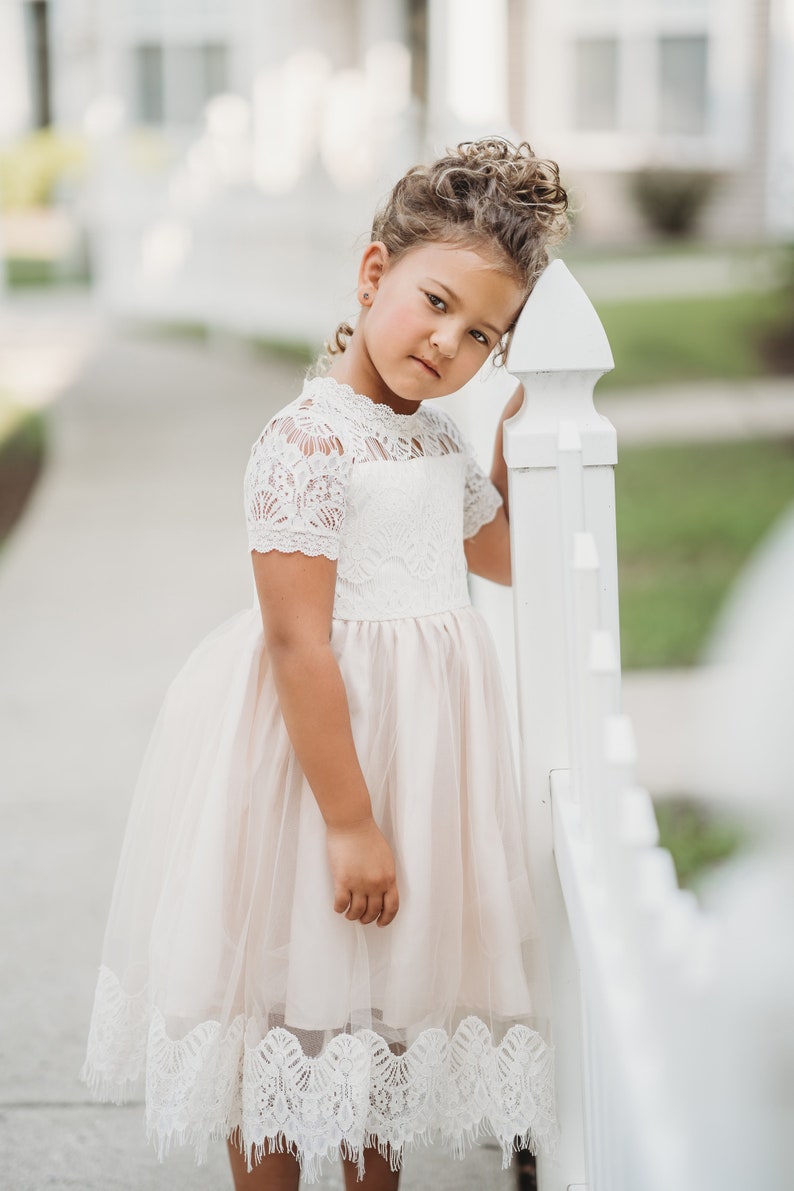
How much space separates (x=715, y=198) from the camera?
1455 centimetres

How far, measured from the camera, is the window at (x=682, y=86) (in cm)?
1447

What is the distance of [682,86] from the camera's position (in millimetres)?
14648

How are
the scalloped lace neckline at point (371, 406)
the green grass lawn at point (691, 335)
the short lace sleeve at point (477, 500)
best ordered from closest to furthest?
the scalloped lace neckline at point (371, 406) < the short lace sleeve at point (477, 500) < the green grass lawn at point (691, 335)

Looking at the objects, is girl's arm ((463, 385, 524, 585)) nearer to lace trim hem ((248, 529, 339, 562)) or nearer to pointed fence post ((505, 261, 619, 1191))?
pointed fence post ((505, 261, 619, 1191))

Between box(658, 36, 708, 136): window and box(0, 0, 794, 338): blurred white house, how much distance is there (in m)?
0.02

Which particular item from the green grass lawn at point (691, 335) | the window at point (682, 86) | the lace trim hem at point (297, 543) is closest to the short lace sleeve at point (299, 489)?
the lace trim hem at point (297, 543)

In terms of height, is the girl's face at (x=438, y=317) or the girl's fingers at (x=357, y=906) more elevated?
the girl's face at (x=438, y=317)

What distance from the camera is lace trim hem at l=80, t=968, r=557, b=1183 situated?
161cm

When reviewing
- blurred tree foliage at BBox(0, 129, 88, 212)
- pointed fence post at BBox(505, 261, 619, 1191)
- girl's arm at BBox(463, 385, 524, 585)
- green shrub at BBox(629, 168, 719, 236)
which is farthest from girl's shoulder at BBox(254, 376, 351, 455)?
blurred tree foliage at BBox(0, 129, 88, 212)

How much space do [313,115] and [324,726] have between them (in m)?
9.90

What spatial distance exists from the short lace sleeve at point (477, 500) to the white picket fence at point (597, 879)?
255 mm

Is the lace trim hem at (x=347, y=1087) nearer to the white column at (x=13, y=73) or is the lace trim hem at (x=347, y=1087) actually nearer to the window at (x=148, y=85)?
the window at (x=148, y=85)

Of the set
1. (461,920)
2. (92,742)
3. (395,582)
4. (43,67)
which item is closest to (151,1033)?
(461,920)

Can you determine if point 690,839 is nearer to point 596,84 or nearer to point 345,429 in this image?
point 345,429
